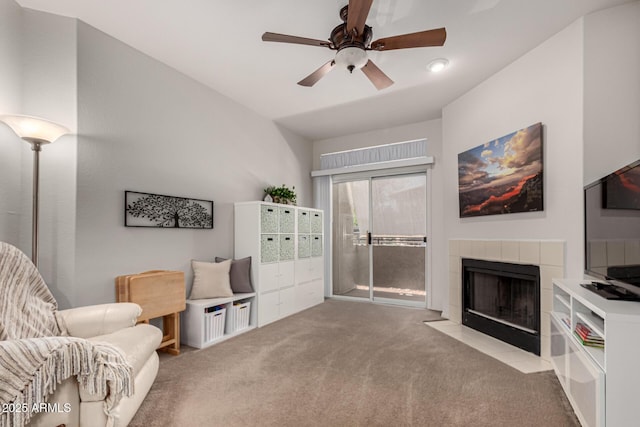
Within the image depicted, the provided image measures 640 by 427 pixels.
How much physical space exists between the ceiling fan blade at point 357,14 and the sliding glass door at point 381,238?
9.68 ft

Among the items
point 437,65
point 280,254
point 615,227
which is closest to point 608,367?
point 615,227

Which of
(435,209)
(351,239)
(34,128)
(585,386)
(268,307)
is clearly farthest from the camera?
(351,239)

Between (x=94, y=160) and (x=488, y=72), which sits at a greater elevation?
(x=488, y=72)

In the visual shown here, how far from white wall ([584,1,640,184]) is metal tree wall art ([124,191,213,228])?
11.3ft

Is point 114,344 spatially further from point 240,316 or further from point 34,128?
point 240,316

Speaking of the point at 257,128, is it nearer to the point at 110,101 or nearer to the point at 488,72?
the point at 110,101

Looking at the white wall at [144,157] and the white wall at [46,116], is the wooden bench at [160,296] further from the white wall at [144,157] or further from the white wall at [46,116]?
the white wall at [46,116]

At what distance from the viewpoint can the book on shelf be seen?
1.65 metres

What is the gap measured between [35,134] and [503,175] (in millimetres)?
3821

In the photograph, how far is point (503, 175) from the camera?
3057 mm

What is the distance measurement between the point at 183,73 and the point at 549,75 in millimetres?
3429

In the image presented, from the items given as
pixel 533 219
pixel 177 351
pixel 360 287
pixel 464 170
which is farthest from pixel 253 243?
pixel 533 219

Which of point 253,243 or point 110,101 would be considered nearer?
point 110,101

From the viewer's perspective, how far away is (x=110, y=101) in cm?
258
